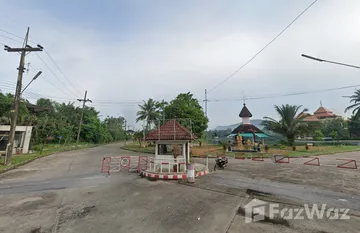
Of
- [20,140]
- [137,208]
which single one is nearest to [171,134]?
[137,208]

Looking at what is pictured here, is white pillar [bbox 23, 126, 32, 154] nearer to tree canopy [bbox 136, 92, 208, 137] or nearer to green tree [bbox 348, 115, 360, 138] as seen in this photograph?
tree canopy [bbox 136, 92, 208, 137]

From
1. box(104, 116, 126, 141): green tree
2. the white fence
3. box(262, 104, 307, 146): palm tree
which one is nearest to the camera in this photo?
the white fence

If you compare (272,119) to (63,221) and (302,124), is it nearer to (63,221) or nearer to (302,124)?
(302,124)

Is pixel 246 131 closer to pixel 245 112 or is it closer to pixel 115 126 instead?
pixel 245 112

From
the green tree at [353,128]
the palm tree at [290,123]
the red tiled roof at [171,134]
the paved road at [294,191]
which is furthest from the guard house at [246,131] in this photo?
the green tree at [353,128]

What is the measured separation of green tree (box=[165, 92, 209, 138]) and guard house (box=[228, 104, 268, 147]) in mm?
5915

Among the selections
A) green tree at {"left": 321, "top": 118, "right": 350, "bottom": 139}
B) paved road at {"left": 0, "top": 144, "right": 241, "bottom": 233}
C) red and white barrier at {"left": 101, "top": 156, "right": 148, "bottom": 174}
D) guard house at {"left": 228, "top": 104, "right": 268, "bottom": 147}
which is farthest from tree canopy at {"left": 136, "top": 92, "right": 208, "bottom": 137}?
green tree at {"left": 321, "top": 118, "right": 350, "bottom": 139}

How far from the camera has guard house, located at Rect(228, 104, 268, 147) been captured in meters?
28.2

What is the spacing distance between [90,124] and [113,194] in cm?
3920

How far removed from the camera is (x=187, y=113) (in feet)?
85.4

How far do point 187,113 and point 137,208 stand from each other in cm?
2118

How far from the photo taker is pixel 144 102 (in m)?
38.0

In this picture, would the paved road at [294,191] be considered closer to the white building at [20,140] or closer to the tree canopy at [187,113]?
the tree canopy at [187,113]

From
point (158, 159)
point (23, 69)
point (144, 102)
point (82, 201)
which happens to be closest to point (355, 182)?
point (158, 159)
